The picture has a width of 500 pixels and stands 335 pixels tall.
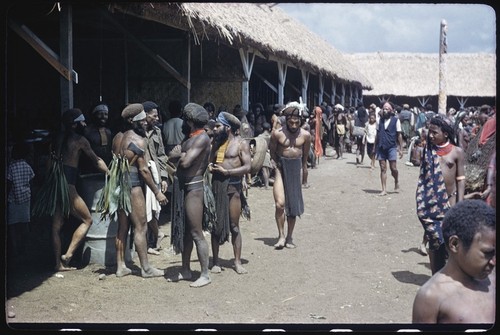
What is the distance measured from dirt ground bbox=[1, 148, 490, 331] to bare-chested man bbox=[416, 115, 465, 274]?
680 mm

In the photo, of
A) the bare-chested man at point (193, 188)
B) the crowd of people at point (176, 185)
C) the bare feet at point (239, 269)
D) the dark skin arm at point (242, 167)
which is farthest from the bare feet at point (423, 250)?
the bare-chested man at point (193, 188)

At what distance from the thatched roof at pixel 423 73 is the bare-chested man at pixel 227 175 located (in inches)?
1252

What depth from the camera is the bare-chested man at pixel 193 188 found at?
18.4ft

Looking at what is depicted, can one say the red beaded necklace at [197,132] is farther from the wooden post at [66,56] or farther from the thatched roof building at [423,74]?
the thatched roof building at [423,74]

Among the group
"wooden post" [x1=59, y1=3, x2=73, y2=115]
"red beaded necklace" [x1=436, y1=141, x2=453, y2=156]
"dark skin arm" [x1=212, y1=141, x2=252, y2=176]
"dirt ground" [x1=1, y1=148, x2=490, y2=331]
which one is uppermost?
"wooden post" [x1=59, y1=3, x2=73, y2=115]

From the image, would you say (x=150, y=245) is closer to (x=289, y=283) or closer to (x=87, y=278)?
(x=87, y=278)

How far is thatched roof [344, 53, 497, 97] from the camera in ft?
119

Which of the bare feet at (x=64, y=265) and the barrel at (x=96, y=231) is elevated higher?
the barrel at (x=96, y=231)

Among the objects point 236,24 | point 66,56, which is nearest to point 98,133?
point 66,56

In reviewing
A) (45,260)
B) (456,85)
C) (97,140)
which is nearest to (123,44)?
→ (97,140)

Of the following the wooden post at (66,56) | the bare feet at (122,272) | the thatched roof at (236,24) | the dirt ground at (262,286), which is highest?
the thatched roof at (236,24)

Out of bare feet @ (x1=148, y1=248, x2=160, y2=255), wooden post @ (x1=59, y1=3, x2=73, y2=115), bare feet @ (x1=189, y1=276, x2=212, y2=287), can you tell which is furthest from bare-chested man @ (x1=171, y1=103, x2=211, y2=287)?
wooden post @ (x1=59, y1=3, x2=73, y2=115)

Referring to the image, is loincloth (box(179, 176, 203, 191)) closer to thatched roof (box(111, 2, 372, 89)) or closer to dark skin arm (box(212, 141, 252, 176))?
dark skin arm (box(212, 141, 252, 176))

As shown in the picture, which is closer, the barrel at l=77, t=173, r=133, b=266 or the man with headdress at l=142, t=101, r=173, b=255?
the barrel at l=77, t=173, r=133, b=266
